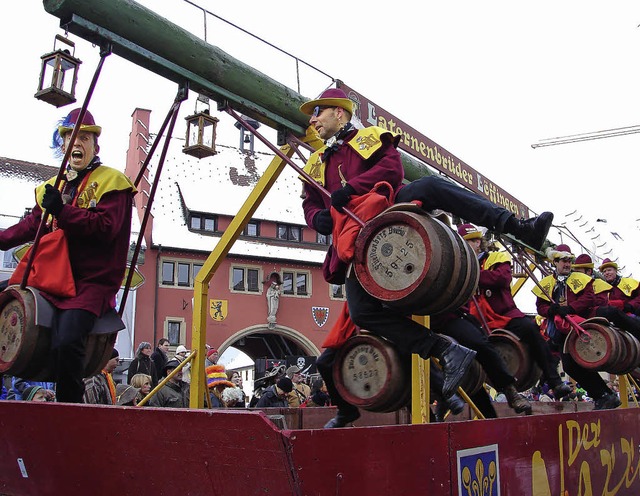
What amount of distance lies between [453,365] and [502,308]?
3.03m

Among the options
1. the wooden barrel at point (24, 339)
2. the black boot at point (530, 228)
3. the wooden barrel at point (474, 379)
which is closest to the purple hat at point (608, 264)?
the wooden barrel at point (474, 379)

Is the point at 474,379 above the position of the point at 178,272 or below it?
below

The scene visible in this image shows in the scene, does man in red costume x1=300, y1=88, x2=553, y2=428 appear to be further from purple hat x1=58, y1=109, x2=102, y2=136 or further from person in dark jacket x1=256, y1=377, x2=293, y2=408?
person in dark jacket x1=256, y1=377, x2=293, y2=408

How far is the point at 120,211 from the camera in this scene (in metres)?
3.85

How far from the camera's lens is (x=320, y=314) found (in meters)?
33.5

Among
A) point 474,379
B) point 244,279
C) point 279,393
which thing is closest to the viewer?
point 474,379

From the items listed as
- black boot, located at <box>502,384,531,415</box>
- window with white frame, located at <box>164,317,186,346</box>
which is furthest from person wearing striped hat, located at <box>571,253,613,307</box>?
window with white frame, located at <box>164,317,186,346</box>

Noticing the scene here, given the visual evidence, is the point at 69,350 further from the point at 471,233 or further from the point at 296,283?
the point at 296,283

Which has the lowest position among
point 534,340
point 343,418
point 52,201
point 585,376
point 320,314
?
point 343,418

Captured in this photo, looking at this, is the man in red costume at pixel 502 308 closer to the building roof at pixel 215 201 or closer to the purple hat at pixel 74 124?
the purple hat at pixel 74 124

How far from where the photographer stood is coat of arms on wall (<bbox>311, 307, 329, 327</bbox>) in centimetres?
3338

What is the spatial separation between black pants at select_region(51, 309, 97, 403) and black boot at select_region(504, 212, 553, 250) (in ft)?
7.05

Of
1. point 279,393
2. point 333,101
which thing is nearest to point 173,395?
point 279,393

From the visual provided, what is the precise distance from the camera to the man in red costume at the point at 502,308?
5812 mm
